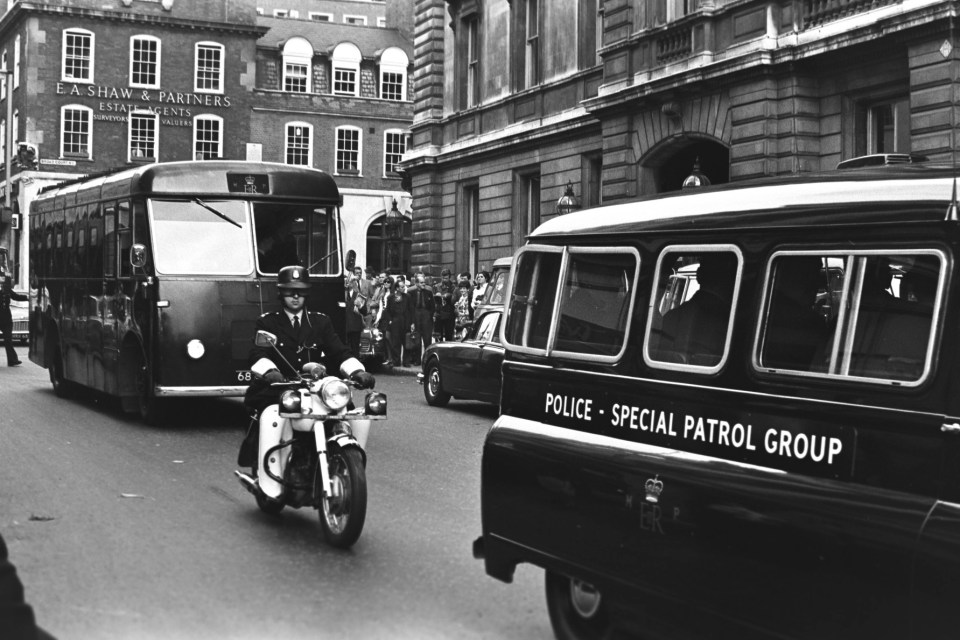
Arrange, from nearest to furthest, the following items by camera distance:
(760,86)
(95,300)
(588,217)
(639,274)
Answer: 1. (639,274)
2. (588,217)
3. (95,300)
4. (760,86)

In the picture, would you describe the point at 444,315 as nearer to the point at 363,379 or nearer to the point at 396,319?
the point at 396,319

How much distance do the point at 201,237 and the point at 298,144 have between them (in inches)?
1960

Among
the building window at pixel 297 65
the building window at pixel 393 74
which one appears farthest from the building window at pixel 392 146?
the building window at pixel 297 65

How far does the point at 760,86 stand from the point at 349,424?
49.3 feet

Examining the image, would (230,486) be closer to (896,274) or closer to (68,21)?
(896,274)

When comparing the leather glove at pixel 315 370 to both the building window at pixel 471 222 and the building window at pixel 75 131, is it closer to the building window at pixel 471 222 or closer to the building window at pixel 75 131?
the building window at pixel 471 222

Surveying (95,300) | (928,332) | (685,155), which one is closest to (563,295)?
(928,332)

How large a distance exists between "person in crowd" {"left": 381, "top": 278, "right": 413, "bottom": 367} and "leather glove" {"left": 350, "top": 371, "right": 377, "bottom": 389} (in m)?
17.5

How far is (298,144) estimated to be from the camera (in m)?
63.6

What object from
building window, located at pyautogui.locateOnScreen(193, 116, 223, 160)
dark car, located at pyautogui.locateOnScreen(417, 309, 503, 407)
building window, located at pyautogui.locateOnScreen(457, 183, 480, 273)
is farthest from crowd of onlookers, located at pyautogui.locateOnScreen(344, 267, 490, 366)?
building window, located at pyautogui.locateOnScreen(193, 116, 223, 160)

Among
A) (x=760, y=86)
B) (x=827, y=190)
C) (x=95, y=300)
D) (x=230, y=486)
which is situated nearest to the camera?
(x=827, y=190)

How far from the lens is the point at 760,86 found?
2186 centimetres

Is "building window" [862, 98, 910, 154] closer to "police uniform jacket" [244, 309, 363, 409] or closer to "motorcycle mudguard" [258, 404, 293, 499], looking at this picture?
"police uniform jacket" [244, 309, 363, 409]

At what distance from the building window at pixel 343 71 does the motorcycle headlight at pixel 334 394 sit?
58.4 metres
